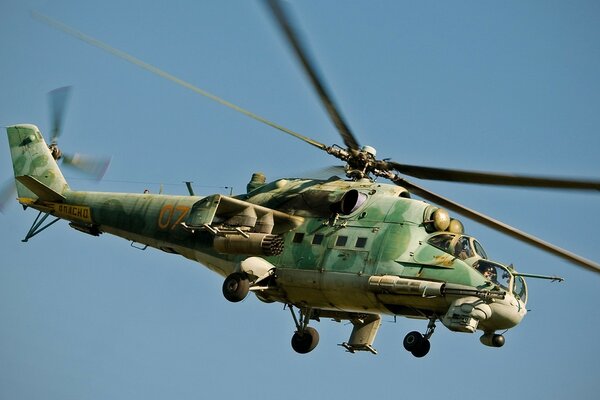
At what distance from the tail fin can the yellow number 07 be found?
366 cm

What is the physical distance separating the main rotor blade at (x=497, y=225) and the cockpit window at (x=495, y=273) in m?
0.75

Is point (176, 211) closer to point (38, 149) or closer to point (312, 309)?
point (312, 309)

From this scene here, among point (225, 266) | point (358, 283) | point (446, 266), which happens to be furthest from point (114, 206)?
point (446, 266)

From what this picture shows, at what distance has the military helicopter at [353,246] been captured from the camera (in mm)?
20250

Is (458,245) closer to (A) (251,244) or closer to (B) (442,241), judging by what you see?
(B) (442,241)

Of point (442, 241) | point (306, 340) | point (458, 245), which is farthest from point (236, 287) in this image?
point (458, 245)

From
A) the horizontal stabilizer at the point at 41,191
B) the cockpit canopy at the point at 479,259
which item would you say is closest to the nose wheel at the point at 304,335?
the cockpit canopy at the point at 479,259

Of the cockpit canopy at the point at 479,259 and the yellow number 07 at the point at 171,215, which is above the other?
the cockpit canopy at the point at 479,259

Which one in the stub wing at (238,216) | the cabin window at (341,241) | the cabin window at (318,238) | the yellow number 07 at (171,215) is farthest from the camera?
the yellow number 07 at (171,215)

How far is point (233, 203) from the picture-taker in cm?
2227

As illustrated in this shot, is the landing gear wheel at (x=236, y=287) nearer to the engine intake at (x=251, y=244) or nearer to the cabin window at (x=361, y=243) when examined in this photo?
the engine intake at (x=251, y=244)

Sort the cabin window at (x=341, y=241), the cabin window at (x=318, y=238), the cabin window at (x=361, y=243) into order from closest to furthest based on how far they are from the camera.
Answer: the cabin window at (x=361, y=243)
the cabin window at (x=341, y=241)
the cabin window at (x=318, y=238)

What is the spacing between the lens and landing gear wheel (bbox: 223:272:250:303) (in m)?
21.8

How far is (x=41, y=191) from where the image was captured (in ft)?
85.0
